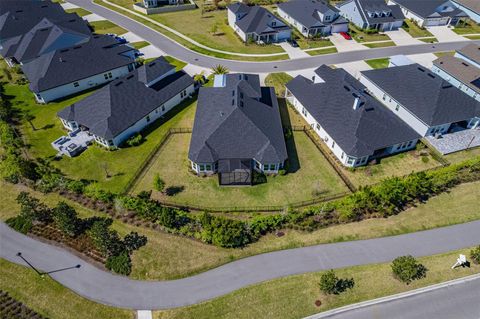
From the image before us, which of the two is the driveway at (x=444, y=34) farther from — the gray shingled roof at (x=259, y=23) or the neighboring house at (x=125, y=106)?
the neighboring house at (x=125, y=106)

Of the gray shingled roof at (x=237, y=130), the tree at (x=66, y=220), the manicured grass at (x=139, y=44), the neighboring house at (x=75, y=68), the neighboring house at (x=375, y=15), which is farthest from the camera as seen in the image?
the neighboring house at (x=375, y=15)

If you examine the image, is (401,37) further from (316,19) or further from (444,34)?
(316,19)

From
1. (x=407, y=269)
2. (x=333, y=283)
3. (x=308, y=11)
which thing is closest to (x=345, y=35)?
(x=308, y=11)

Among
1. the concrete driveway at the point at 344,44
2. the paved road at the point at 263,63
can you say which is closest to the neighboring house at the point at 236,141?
the paved road at the point at 263,63

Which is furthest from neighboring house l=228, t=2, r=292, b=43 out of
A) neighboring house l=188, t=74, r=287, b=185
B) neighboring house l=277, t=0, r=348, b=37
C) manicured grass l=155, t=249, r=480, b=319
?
manicured grass l=155, t=249, r=480, b=319

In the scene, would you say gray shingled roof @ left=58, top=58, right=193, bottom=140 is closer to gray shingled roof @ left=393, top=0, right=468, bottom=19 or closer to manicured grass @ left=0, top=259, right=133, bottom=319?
manicured grass @ left=0, top=259, right=133, bottom=319

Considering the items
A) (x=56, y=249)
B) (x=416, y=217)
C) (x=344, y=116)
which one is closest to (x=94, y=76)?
(x=56, y=249)
